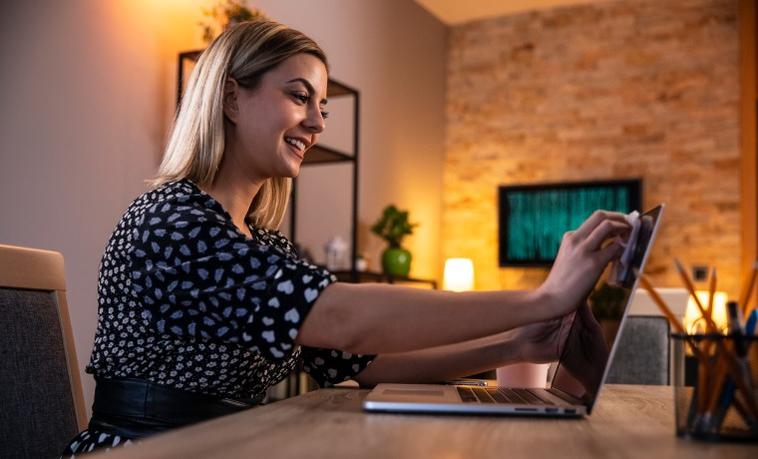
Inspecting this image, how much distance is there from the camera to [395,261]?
4.82 meters

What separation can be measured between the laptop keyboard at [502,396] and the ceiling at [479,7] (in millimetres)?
5290

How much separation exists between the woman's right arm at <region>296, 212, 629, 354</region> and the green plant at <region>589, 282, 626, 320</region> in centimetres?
4

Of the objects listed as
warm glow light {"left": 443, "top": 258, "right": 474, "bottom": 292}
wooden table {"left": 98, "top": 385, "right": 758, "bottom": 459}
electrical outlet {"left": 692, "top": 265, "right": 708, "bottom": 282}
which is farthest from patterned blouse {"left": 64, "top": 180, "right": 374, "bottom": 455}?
electrical outlet {"left": 692, "top": 265, "right": 708, "bottom": 282}

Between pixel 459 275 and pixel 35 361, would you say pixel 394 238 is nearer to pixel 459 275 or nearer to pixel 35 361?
pixel 459 275

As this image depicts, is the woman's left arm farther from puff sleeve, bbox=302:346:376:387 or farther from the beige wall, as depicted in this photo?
the beige wall

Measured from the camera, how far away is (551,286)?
0.94 m

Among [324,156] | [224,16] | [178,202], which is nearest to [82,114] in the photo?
[224,16]

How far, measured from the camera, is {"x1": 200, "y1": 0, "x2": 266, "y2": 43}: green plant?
3.37 metres

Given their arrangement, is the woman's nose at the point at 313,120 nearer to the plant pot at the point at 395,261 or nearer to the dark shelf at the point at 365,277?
the dark shelf at the point at 365,277

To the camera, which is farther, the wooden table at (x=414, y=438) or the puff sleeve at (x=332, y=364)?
the puff sleeve at (x=332, y=364)

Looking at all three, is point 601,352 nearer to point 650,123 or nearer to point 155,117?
point 155,117

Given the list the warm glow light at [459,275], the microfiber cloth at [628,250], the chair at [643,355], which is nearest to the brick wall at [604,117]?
the warm glow light at [459,275]

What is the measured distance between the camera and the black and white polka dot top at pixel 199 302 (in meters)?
0.94

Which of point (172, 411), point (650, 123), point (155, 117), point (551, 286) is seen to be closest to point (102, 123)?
point (155, 117)
